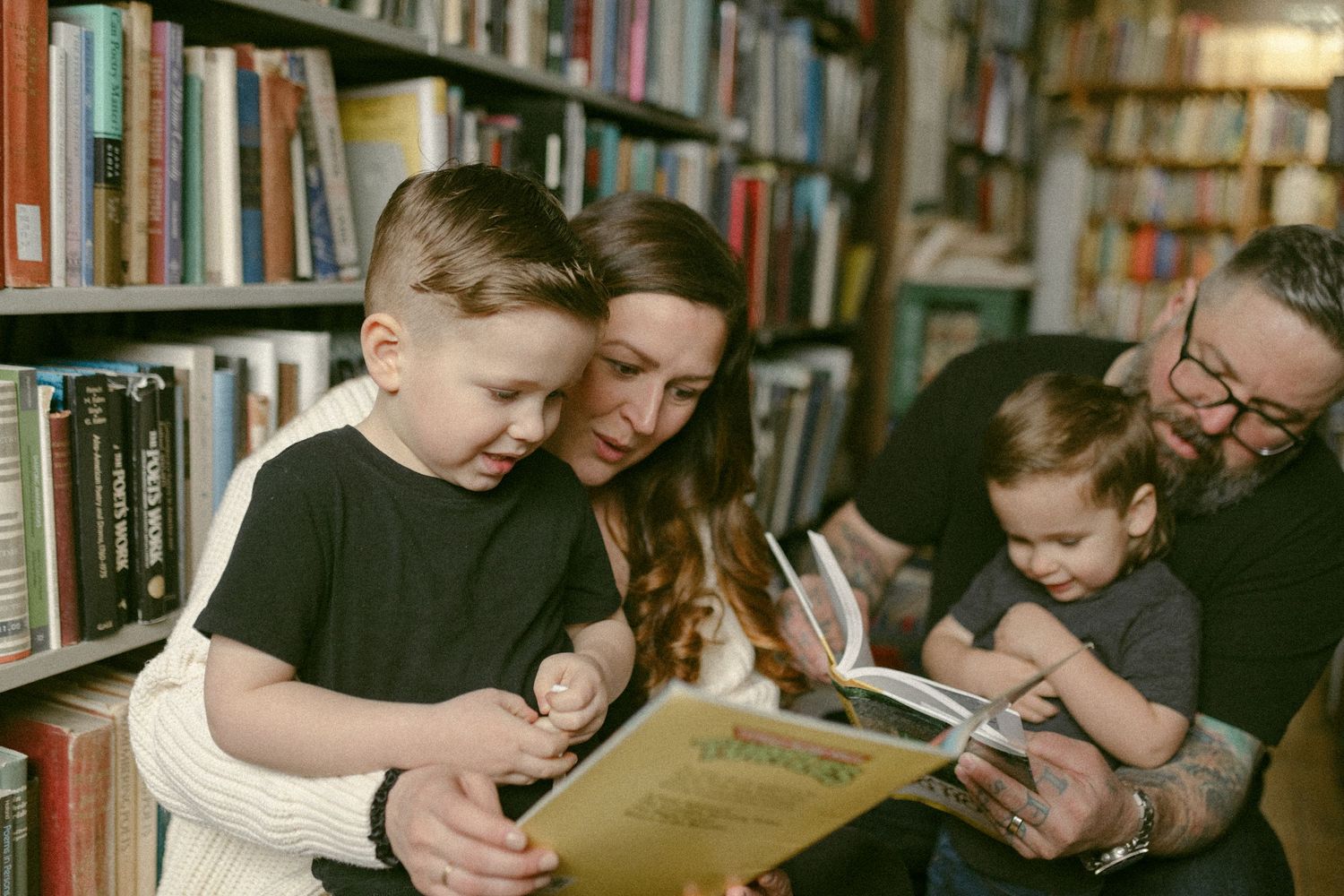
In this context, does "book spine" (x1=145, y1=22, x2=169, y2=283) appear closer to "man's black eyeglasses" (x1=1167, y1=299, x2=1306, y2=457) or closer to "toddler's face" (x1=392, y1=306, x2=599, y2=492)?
"toddler's face" (x1=392, y1=306, x2=599, y2=492)

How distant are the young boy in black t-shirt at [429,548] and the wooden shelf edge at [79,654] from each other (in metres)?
0.39

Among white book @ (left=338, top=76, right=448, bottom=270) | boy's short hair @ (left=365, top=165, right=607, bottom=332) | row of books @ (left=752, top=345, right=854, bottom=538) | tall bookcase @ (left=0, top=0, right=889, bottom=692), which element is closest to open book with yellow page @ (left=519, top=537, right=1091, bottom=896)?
boy's short hair @ (left=365, top=165, right=607, bottom=332)

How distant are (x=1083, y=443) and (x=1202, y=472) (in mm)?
200

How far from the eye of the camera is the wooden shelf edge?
1.12 meters

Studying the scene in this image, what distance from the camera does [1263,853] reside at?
1.39m

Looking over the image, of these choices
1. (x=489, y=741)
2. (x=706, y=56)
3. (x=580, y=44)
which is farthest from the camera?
(x=706, y=56)

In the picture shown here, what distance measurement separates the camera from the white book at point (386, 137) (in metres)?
1.59

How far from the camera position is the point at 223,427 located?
53.4 inches

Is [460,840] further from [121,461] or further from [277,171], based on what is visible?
[277,171]

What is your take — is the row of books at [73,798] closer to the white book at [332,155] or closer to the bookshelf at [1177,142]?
the white book at [332,155]

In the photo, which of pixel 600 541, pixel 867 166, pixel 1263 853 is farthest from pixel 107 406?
pixel 867 166

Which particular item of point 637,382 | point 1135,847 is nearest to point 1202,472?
point 1135,847

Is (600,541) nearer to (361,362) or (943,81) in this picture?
(361,362)

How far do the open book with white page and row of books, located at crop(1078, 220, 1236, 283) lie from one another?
538 centimetres
